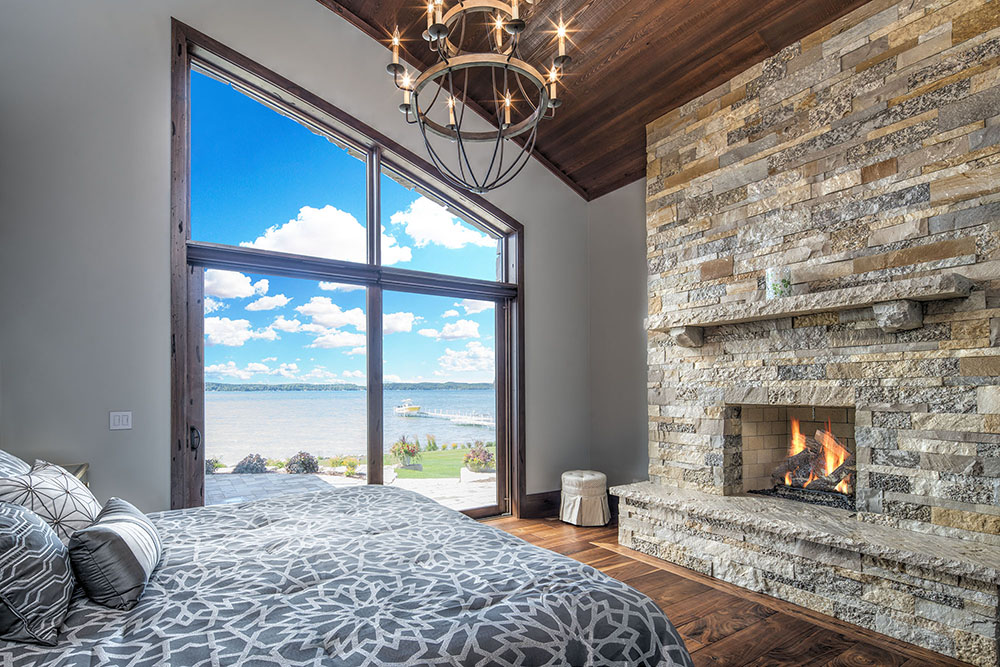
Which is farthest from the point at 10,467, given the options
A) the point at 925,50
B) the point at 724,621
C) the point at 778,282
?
the point at 925,50

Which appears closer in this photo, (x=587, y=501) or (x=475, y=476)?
(x=587, y=501)

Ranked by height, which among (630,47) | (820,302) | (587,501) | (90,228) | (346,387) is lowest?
(587,501)

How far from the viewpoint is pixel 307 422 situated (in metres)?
3.97

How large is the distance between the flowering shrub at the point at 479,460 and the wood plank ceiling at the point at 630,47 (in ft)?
8.62

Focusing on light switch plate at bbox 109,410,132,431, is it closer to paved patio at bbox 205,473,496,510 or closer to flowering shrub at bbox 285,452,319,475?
paved patio at bbox 205,473,496,510

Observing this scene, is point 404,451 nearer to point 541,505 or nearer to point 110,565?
point 541,505

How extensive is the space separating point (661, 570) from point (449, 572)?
2.33m

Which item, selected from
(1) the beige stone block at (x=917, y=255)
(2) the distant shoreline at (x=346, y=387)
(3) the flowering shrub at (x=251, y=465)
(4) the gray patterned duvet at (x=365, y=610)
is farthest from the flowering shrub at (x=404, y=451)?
(1) the beige stone block at (x=917, y=255)

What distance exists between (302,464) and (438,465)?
109cm

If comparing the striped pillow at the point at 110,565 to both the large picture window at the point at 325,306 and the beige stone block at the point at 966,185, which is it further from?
the beige stone block at the point at 966,185

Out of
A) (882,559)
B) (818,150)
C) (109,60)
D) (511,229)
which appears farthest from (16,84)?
(882,559)

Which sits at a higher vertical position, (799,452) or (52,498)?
(52,498)

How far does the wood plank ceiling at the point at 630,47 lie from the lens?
3303mm

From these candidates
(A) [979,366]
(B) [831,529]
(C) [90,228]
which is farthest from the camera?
(C) [90,228]
